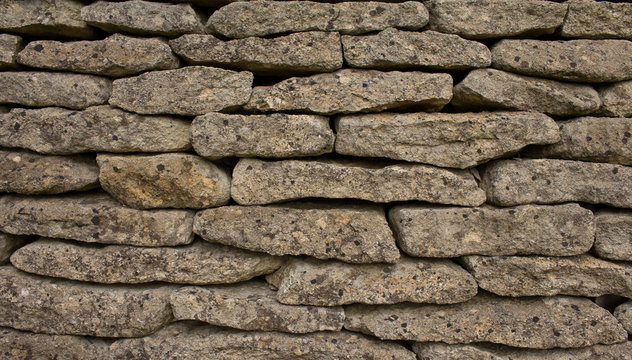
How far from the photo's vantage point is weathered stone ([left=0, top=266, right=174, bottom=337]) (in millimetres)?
1876

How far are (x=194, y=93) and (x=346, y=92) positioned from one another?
31.4 inches

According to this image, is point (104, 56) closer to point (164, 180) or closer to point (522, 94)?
point (164, 180)

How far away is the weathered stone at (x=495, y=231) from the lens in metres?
1.83

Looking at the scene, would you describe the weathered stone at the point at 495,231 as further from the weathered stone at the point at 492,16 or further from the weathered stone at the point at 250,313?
the weathered stone at the point at 492,16

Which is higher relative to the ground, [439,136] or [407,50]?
[407,50]

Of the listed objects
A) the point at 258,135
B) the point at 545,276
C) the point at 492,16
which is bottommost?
the point at 545,276

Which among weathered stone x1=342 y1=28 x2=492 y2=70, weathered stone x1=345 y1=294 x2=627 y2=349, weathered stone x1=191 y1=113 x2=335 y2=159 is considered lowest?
weathered stone x1=345 y1=294 x2=627 y2=349

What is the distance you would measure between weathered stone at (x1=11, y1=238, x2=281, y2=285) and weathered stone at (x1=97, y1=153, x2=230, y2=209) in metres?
0.25

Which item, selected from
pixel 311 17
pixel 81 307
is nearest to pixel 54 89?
pixel 81 307

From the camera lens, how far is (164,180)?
1.83 metres

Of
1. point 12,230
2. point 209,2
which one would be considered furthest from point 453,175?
point 12,230

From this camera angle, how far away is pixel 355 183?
1812mm

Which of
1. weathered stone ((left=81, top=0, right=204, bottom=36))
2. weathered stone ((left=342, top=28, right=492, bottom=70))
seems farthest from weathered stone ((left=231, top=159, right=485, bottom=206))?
weathered stone ((left=81, top=0, right=204, bottom=36))

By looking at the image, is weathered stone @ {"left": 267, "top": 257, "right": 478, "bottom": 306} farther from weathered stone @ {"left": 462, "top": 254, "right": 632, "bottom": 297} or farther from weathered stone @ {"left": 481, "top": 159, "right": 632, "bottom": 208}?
weathered stone @ {"left": 481, "top": 159, "right": 632, "bottom": 208}
